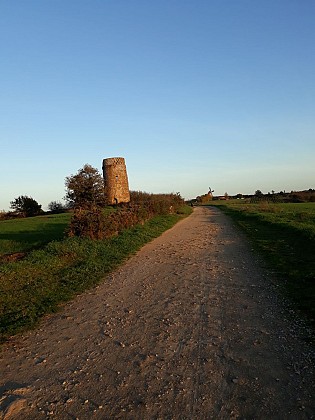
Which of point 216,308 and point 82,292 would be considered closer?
point 216,308

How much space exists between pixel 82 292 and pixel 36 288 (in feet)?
4.06

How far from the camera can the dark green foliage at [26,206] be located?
177 ft

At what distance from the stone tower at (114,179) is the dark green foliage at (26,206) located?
65.9 ft

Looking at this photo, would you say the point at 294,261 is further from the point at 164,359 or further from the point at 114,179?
the point at 114,179

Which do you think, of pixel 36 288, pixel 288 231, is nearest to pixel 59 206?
pixel 288 231

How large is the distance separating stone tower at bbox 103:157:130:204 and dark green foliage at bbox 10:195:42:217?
2008 centimetres

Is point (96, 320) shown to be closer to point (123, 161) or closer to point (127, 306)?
point (127, 306)

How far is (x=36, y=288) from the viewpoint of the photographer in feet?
28.2

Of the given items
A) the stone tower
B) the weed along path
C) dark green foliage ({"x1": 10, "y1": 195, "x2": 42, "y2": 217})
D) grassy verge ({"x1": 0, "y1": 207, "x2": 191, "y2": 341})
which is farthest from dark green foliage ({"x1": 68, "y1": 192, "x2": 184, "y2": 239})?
dark green foliage ({"x1": 10, "y1": 195, "x2": 42, "y2": 217})

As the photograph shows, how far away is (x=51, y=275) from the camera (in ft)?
33.0

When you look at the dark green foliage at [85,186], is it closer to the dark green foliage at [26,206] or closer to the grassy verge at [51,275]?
the dark green foliage at [26,206]

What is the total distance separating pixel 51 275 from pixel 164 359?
21.0 ft

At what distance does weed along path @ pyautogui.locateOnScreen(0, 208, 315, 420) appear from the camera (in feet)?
11.5

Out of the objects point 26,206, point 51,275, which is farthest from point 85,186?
point 51,275
